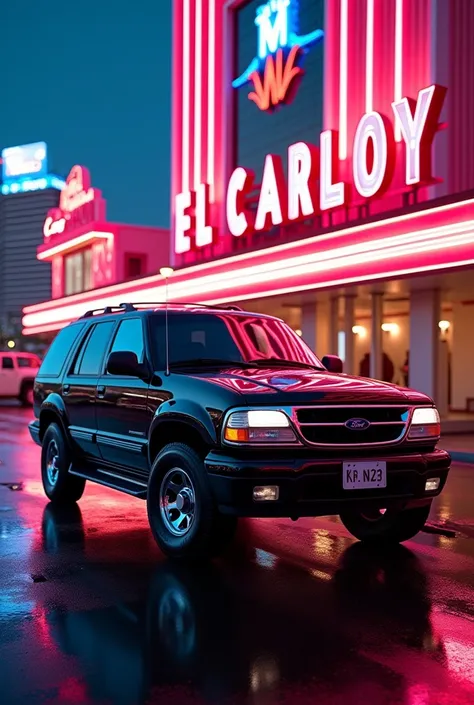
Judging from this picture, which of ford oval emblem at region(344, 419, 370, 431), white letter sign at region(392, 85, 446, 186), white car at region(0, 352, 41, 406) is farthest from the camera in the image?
white car at region(0, 352, 41, 406)

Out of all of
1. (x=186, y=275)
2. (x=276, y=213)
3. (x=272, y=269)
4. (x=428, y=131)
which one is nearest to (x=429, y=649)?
(x=428, y=131)

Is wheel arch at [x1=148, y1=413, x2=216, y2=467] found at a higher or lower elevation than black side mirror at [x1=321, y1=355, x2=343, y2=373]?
lower

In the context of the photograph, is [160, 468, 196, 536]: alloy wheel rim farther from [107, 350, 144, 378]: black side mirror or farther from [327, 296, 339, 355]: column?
[327, 296, 339, 355]: column

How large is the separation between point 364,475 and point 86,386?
3.36 metres

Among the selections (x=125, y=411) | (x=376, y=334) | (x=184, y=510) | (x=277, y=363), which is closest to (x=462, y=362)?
(x=376, y=334)

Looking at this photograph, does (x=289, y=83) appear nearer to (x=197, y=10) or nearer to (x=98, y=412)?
(x=197, y=10)

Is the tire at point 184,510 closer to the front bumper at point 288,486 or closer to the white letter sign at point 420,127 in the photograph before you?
the front bumper at point 288,486

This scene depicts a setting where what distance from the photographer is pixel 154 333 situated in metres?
7.49

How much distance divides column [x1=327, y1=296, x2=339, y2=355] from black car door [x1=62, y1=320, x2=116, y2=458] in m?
15.4

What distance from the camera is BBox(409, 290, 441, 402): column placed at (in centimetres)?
2008

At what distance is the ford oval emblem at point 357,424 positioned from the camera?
6023 mm

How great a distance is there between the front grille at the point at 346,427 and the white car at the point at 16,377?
90.1ft

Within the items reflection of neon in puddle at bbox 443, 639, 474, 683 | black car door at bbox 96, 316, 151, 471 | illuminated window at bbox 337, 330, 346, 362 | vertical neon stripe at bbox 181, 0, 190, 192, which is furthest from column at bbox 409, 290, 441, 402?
reflection of neon in puddle at bbox 443, 639, 474, 683

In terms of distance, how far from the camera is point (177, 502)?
20.9 ft
